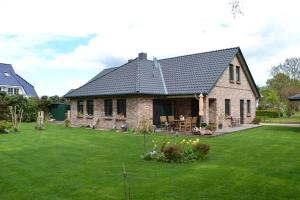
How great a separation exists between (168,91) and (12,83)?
114ft

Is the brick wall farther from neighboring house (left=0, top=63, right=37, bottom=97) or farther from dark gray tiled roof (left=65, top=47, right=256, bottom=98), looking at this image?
neighboring house (left=0, top=63, right=37, bottom=97)

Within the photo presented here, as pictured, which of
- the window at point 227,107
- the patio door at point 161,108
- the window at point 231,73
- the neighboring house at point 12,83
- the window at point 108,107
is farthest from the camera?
the neighboring house at point 12,83

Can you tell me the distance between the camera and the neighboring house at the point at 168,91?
22.8 meters

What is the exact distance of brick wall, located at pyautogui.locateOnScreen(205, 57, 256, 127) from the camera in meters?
23.5

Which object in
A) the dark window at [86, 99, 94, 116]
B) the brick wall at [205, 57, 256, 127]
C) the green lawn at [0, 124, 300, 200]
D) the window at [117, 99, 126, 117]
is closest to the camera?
the green lawn at [0, 124, 300, 200]

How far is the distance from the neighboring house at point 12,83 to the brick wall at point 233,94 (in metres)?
35.2

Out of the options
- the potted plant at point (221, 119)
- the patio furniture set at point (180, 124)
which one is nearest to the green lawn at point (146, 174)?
the patio furniture set at point (180, 124)

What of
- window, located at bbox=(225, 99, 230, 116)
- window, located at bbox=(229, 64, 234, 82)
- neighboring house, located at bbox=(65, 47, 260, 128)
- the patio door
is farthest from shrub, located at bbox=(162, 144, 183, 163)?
window, located at bbox=(229, 64, 234, 82)

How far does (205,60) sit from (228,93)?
3090mm

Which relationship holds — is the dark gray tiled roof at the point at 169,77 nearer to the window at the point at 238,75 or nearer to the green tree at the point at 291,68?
the window at the point at 238,75

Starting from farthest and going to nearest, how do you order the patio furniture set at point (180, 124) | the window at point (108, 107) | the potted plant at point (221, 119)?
the window at point (108, 107), the potted plant at point (221, 119), the patio furniture set at point (180, 124)

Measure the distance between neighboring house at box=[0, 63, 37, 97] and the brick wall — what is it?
3523cm

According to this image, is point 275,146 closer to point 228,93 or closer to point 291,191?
point 291,191

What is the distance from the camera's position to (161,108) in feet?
80.0
